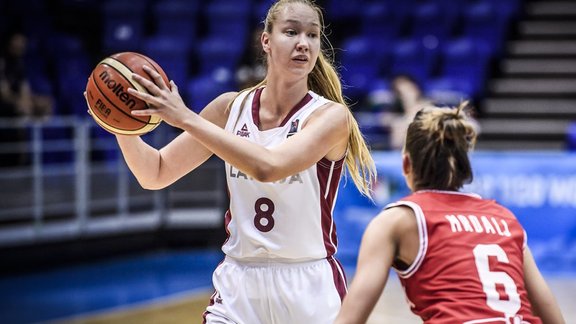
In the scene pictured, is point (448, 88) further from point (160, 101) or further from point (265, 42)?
point (160, 101)

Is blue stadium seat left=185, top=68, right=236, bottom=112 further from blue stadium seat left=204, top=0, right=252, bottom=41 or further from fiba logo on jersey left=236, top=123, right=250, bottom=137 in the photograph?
fiba logo on jersey left=236, top=123, right=250, bottom=137

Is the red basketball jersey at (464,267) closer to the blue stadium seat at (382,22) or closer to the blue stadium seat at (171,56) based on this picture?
the blue stadium seat at (171,56)

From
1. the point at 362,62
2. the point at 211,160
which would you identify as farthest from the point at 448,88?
the point at 211,160

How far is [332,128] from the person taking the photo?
10.5ft

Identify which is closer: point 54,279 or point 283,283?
point 283,283

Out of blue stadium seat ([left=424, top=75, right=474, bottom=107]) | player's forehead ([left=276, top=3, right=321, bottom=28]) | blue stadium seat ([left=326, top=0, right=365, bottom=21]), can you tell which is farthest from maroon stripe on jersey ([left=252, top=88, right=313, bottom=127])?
blue stadium seat ([left=326, top=0, right=365, bottom=21])

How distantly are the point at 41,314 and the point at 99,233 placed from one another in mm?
2554

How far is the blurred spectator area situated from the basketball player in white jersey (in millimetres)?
7501

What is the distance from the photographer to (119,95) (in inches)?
116

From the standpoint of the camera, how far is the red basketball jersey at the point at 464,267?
263cm

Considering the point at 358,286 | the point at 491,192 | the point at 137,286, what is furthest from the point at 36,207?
the point at 358,286

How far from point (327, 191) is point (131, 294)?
15.7 ft

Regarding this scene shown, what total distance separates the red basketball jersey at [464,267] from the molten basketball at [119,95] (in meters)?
0.84

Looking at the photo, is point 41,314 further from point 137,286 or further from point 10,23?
point 10,23
